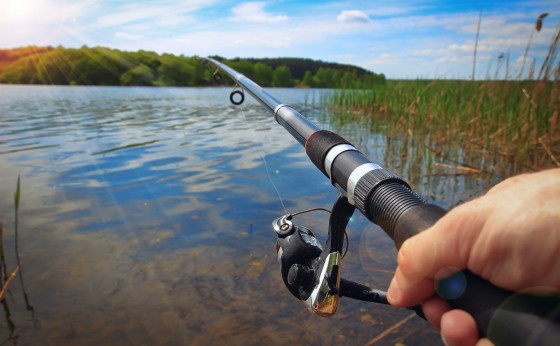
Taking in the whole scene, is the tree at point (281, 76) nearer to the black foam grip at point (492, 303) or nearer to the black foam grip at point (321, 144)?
the black foam grip at point (321, 144)

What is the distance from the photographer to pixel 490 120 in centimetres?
666

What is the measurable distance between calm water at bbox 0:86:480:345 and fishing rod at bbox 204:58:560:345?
1303 millimetres

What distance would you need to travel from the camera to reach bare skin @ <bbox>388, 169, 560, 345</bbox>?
62 cm

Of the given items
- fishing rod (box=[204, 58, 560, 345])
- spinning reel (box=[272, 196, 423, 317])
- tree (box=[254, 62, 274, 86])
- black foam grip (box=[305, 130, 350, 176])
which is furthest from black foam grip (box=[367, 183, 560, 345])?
tree (box=[254, 62, 274, 86])

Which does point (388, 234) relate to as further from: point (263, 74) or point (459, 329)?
point (263, 74)

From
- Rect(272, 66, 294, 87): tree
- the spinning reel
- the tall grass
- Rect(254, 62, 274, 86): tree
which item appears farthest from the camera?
Rect(272, 66, 294, 87): tree

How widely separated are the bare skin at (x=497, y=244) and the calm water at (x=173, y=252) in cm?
197

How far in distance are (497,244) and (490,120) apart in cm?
690

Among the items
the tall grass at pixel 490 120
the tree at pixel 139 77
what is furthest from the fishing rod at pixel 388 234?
the tree at pixel 139 77

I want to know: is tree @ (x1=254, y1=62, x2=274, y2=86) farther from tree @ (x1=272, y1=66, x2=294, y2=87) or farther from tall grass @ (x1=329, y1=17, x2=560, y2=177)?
tall grass @ (x1=329, y1=17, x2=560, y2=177)

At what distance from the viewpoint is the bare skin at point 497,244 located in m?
0.62

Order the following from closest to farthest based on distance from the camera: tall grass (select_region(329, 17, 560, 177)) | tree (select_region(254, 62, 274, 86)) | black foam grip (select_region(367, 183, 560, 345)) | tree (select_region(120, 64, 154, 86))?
black foam grip (select_region(367, 183, 560, 345)), tall grass (select_region(329, 17, 560, 177)), tree (select_region(254, 62, 274, 86)), tree (select_region(120, 64, 154, 86))

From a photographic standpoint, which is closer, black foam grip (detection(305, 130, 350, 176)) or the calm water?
black foam grip (detection(305, 130, 350, 176))

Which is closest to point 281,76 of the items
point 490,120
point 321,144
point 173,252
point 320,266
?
point 490,120
